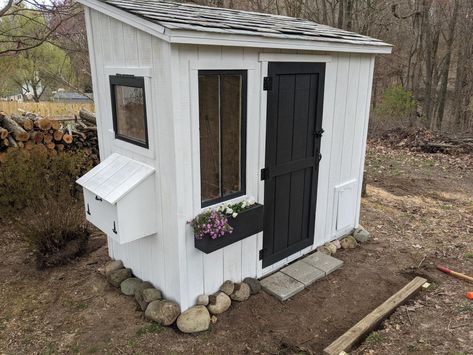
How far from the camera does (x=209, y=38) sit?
2697mm

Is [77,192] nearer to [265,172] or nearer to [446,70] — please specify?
[265,172]

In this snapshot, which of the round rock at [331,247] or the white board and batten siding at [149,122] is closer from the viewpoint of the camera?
the white board and batten siding at [149,122]

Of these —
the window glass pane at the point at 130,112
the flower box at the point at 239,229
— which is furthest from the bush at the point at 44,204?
the flower box at the point at 239,229

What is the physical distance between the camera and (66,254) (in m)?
4.14

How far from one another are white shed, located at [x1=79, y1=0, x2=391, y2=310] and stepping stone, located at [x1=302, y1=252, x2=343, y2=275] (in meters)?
0.23

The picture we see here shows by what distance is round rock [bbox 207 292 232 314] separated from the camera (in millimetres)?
3355

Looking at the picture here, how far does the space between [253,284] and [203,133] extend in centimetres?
168

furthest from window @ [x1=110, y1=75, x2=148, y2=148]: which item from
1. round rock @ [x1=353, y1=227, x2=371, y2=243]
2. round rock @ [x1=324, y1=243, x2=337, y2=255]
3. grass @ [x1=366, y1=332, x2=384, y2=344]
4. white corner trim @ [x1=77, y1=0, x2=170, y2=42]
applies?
round rock @ [x1=353, y1=227, x2=371, y2=243]

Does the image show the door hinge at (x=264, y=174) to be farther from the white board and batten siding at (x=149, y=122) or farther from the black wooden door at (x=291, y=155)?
the white board and batten siding at (x=149, y=122)

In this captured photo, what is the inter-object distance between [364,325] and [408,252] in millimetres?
1901

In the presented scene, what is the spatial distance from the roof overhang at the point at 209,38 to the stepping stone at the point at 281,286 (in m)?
2.36

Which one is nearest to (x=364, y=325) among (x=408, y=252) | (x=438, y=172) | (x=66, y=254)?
(x=408, y=252)

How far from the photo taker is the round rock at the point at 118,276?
3699 mm

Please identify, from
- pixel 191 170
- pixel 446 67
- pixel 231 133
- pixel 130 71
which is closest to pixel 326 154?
pixel 231 133
